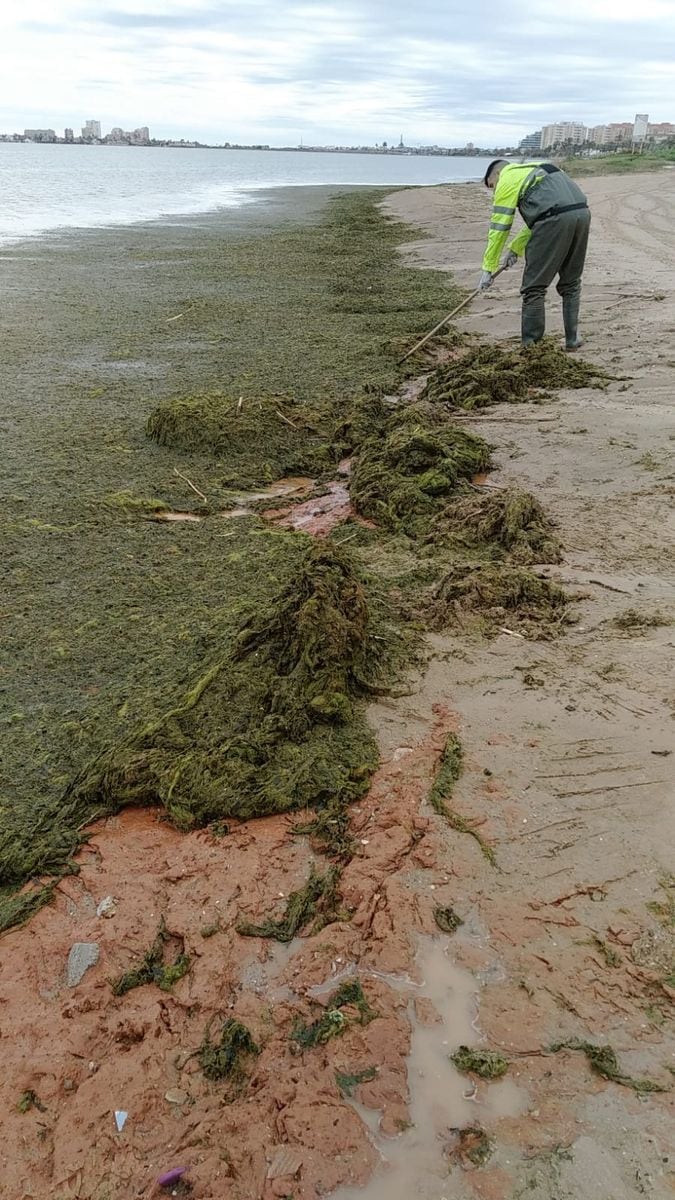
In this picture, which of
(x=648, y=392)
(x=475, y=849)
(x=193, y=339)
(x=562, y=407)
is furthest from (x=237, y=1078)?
(x=193, y=339)

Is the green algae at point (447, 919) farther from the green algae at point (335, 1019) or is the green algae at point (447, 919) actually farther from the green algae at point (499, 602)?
the green algae at point (499, 602)

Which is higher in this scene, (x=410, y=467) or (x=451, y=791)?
(x=410, y=467)

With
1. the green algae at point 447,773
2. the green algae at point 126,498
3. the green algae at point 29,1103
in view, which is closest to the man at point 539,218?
the green algae at point 126,498

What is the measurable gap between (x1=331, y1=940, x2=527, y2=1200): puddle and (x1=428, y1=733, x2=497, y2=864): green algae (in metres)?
0.42

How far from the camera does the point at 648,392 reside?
620cm

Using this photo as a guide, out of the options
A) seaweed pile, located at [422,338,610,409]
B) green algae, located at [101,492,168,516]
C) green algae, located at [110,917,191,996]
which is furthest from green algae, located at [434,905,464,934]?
seaweed pile, located at [422,338,610,409]

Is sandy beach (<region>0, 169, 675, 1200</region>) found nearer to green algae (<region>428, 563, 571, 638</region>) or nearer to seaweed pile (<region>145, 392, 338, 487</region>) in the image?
green algae (<region>428, 563, 571, 638</region>)

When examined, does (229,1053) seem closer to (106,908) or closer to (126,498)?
(106,908)

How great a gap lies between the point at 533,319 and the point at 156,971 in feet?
22.6

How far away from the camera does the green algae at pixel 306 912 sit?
213 centimetres

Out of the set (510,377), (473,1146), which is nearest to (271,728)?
(473,1146)

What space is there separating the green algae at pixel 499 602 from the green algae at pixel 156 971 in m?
1.79

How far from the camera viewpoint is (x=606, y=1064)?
1.73 m

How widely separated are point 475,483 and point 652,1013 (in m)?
3.53
